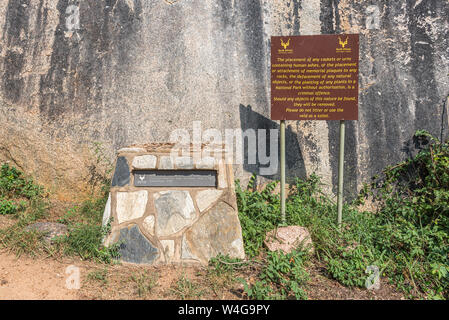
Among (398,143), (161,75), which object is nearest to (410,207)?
(398,143)

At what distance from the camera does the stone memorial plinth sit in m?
3.33

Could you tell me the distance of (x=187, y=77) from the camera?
4.60m

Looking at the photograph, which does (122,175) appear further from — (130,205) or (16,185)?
(16,185)

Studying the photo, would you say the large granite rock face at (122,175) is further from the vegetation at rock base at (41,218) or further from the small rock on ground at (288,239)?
the small rock on ground at (288,239)

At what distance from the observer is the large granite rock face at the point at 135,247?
3293mm

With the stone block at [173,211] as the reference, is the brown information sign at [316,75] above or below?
above

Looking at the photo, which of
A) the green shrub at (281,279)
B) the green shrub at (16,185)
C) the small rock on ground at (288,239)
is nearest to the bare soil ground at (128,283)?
the green shrub at (281,279)

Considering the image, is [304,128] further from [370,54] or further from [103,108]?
[103,108]

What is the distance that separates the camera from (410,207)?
412cm

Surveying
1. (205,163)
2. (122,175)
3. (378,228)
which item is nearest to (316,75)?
(205,163)

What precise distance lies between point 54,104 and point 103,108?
2.10ft

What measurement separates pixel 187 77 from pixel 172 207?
6.32 ft

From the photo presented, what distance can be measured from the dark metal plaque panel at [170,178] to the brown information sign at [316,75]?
1.15 meters

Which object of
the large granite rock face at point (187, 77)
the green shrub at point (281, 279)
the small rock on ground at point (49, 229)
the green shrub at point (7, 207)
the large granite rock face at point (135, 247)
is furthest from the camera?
the large granite rock face at point (187, 77)
